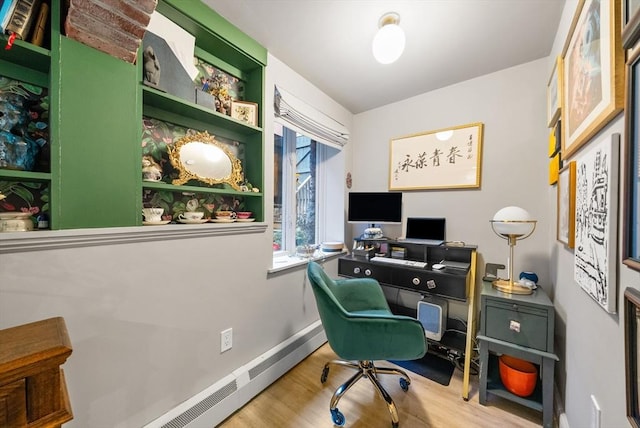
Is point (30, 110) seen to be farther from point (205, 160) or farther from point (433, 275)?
point (433, 275)

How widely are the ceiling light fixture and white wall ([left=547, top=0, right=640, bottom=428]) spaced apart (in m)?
0.82

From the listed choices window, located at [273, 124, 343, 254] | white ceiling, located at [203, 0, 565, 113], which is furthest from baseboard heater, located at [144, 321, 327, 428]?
white ceiling, located at [203, 0, 565, 113]

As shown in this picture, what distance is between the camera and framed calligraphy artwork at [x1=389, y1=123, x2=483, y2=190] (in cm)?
204

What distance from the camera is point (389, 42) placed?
51.2 inches

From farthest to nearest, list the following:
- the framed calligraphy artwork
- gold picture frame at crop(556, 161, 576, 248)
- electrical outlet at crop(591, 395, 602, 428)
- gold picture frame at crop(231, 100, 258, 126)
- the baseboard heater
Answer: the framed calligraphy artwork, gold picture frame at crop(231, 100, 258, 126), the baseboard heater, gold picture frame at crop(556, 161, 576, 248), electrical outlet at crop(591, 395, 602, 428)

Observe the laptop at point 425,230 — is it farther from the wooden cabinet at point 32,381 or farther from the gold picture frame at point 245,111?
the wooden cabinet at point 32,381

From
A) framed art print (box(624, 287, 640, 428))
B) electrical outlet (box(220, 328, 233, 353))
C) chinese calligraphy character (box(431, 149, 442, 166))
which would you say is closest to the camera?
framed art print (box(624, 287, 640, 428))

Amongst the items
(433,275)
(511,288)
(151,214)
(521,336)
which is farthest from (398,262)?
(151,214)

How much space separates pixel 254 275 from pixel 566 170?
6.20 feet

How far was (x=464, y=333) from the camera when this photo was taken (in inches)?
80.2

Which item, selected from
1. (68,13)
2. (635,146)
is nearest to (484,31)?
(635,146)

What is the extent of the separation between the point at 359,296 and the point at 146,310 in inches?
51.9

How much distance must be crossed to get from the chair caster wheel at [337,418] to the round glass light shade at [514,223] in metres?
1.53

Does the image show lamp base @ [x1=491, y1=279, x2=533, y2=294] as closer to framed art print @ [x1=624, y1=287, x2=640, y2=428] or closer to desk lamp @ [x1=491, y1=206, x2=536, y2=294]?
desk lamp @ [x1=491, y1=206, x2=536, y2=294]
